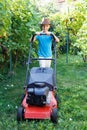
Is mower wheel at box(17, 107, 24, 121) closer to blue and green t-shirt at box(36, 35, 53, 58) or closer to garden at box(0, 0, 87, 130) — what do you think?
garden at box(0, 0, 87, 130)

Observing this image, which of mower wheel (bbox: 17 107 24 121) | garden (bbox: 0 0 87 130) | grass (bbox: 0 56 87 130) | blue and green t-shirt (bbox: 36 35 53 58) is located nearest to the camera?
grass (bbox: 0 56 87 130)

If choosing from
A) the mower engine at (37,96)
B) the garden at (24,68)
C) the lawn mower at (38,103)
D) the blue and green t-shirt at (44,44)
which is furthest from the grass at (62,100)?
the blue and green t-shirt at (44,44)

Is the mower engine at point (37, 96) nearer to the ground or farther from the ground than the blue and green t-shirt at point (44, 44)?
nearer to the ground

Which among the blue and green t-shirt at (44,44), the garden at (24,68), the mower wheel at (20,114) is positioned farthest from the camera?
the blue and green t-shirt at (44,44)

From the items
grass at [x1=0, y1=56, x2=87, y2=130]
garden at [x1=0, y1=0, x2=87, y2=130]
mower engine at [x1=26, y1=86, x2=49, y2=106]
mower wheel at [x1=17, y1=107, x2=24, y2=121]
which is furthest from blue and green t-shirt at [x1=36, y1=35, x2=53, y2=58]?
mower wheel at [x1=17, y1=107, x2=24, y2=121]

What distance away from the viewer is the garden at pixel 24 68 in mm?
5457

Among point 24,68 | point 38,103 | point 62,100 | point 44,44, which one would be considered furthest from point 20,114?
point 24,68

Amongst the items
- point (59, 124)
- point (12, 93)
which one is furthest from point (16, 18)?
point (59, 124)

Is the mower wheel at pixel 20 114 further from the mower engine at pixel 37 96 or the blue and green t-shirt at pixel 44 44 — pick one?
the blue and green t-shirt at pixel 44 44

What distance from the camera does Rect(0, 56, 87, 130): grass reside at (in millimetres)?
5239

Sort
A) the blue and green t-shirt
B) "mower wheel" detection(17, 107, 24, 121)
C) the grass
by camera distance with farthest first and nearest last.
→ the blue and green t-shirt < "mower wheel" detection(17, 107, 24, 121) < the grass

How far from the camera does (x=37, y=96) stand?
5.36 m

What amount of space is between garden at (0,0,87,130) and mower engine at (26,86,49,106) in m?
0.32

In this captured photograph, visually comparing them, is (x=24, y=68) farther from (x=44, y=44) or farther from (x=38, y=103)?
(x=38, y=103)
